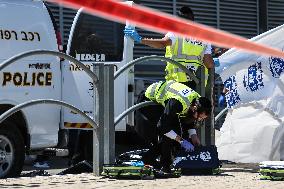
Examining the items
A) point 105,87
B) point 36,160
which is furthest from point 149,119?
point 36,160

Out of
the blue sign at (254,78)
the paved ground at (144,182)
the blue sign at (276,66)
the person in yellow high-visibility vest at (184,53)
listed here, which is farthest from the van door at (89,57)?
the paved ground at (144,182)

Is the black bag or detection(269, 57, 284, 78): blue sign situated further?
detection(269, 57, 284, 78): blue sign

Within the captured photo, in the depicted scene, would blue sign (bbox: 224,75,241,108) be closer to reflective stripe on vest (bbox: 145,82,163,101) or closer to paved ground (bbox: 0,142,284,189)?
reflective stripe on vest (bbox: 145,82,163,101)

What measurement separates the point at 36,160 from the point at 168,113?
330 cm

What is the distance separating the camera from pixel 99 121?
23.0 ft

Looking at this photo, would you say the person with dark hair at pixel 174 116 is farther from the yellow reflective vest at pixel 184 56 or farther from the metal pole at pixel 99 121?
the metal pole at pixel 99 121

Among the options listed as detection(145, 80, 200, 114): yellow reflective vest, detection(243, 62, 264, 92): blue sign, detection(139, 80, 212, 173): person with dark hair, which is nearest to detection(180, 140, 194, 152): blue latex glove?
detection(139, 80, 212, 173): person with dark hair

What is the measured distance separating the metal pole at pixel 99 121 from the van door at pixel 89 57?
6.29 feet

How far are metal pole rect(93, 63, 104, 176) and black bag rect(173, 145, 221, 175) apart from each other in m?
0.77

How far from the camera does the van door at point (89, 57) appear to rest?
9.09 m

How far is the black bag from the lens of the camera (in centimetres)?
728

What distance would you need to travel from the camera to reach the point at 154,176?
270 inches

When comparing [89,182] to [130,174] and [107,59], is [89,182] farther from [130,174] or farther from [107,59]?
[107,59]

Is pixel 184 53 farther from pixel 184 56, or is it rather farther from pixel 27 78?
pixel 27 78
